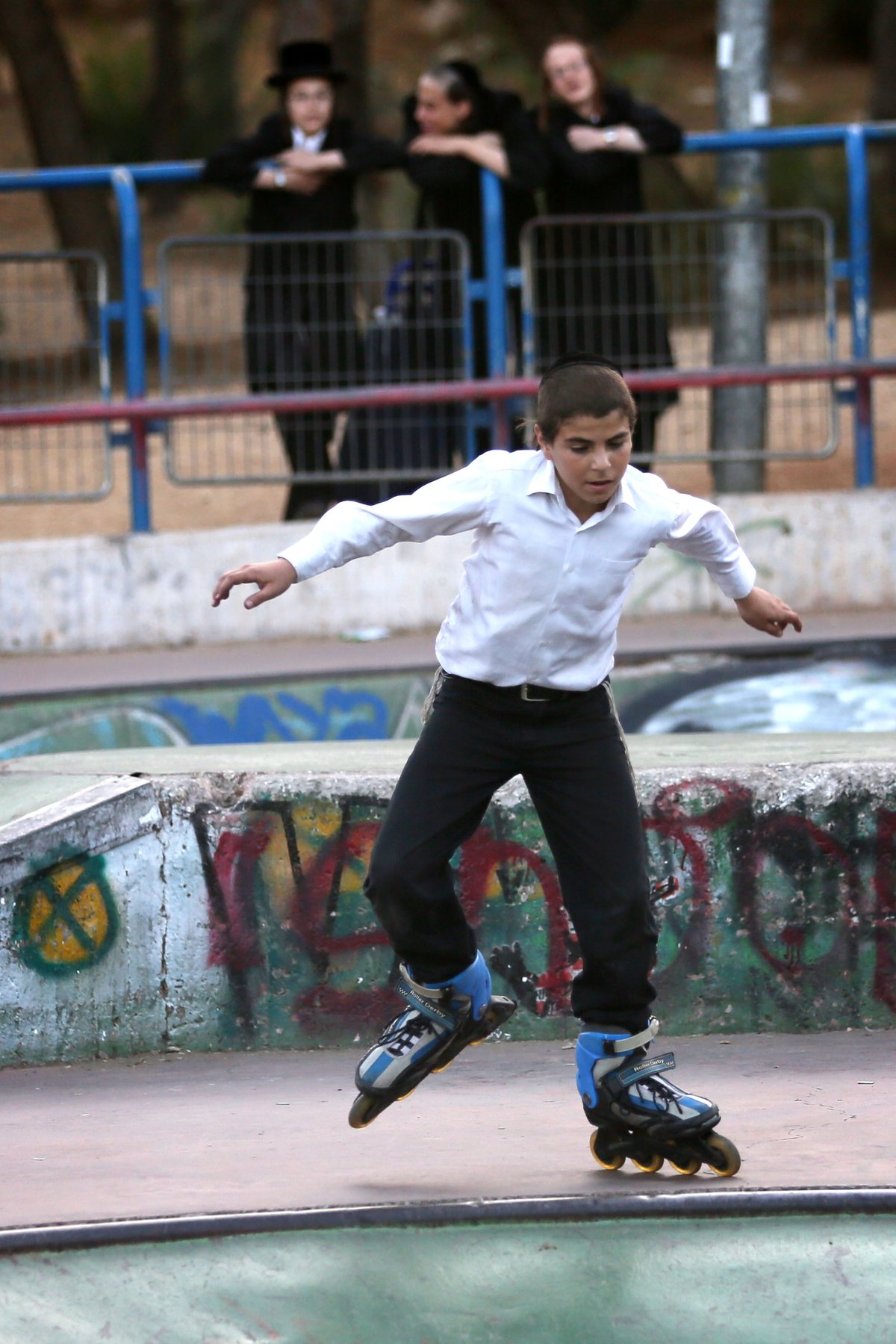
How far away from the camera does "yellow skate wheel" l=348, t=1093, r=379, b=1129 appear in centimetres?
346

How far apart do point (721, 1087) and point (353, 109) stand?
18.9 metres

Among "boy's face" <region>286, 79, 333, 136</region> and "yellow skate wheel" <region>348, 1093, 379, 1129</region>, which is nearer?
"yellow skate wheel" <region>348, 1093, 379, 1129</region>

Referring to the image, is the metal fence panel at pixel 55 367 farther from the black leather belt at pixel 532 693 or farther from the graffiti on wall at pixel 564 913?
the black leather belt at pixel 532 693

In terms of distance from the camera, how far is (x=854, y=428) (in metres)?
8.70

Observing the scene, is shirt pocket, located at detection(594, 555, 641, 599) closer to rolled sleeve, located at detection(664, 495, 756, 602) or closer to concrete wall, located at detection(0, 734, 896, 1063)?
rolled sleeve, located at detection(664, 495, 756, 602)

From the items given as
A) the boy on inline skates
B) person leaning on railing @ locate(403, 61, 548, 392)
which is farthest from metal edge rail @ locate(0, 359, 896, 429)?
the boy on inline skates

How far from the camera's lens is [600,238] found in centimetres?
822

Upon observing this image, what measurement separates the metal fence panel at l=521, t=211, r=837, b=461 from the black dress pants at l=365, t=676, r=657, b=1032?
5131 mm

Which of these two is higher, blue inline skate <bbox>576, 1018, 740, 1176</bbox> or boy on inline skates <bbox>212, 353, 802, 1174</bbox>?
boy on inline skates <bbox>212, 353, 802, 1174</bbox>

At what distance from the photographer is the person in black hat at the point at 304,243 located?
315 inches

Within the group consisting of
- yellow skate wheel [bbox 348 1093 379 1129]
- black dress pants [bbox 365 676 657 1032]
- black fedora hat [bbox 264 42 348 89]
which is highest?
black fedora hat [bbox 264 42 348 89]

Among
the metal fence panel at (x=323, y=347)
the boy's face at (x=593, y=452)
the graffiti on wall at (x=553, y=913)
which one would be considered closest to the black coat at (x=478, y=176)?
the metal fence panel at (x=323, y=347)

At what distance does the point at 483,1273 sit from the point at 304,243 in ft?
19.5

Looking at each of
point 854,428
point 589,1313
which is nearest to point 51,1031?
point 589,1313
